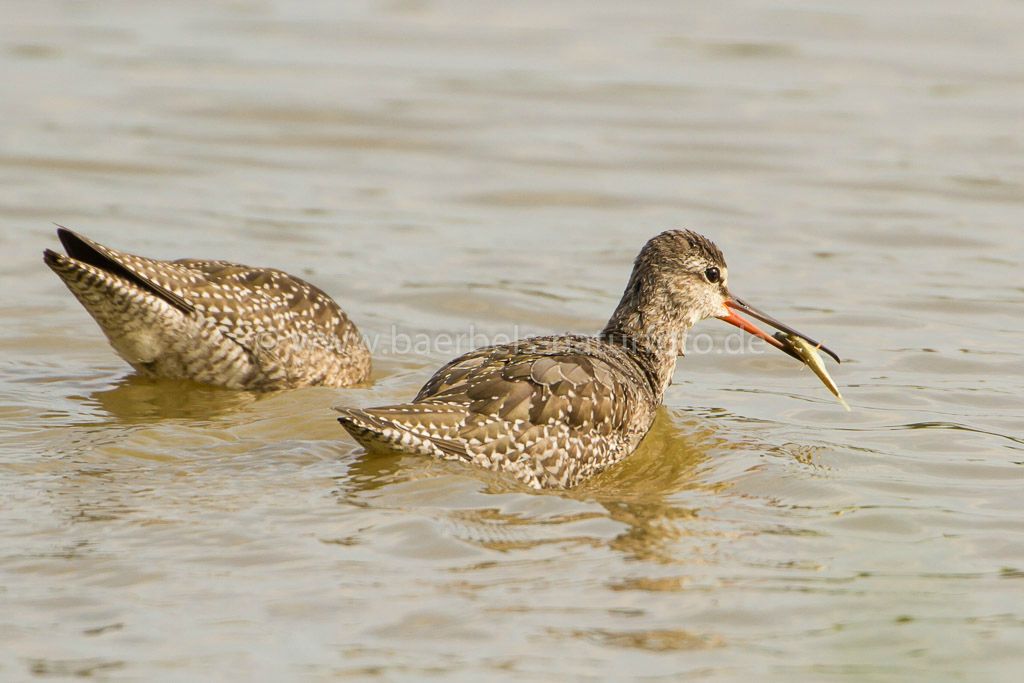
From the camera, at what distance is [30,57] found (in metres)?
18.4

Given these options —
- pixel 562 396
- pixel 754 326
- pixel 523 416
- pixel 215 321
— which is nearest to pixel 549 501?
pixel 523 416

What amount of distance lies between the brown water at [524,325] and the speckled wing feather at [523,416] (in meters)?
0.20

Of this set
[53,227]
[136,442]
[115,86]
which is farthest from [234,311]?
[115,86]

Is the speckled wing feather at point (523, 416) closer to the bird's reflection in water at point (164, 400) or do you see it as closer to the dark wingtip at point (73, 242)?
the bird's reflection in water at point (164, 400)

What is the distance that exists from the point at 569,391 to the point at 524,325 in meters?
3.52

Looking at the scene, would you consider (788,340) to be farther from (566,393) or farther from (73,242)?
(73,242)

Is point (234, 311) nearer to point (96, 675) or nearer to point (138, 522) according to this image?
point (138, 522)

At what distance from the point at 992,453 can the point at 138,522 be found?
5.01 metres

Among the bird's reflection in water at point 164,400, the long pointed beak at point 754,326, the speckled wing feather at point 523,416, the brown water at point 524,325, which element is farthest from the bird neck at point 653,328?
the bird's reflection in water at point 164,400

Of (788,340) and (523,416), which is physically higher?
(788,340)

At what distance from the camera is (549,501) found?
748cm

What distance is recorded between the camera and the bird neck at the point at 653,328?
30.3 ft

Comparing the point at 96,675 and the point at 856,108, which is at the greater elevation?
the point at 856,108

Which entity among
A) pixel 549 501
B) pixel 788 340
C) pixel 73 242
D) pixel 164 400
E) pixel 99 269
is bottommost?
pixel 549 501
